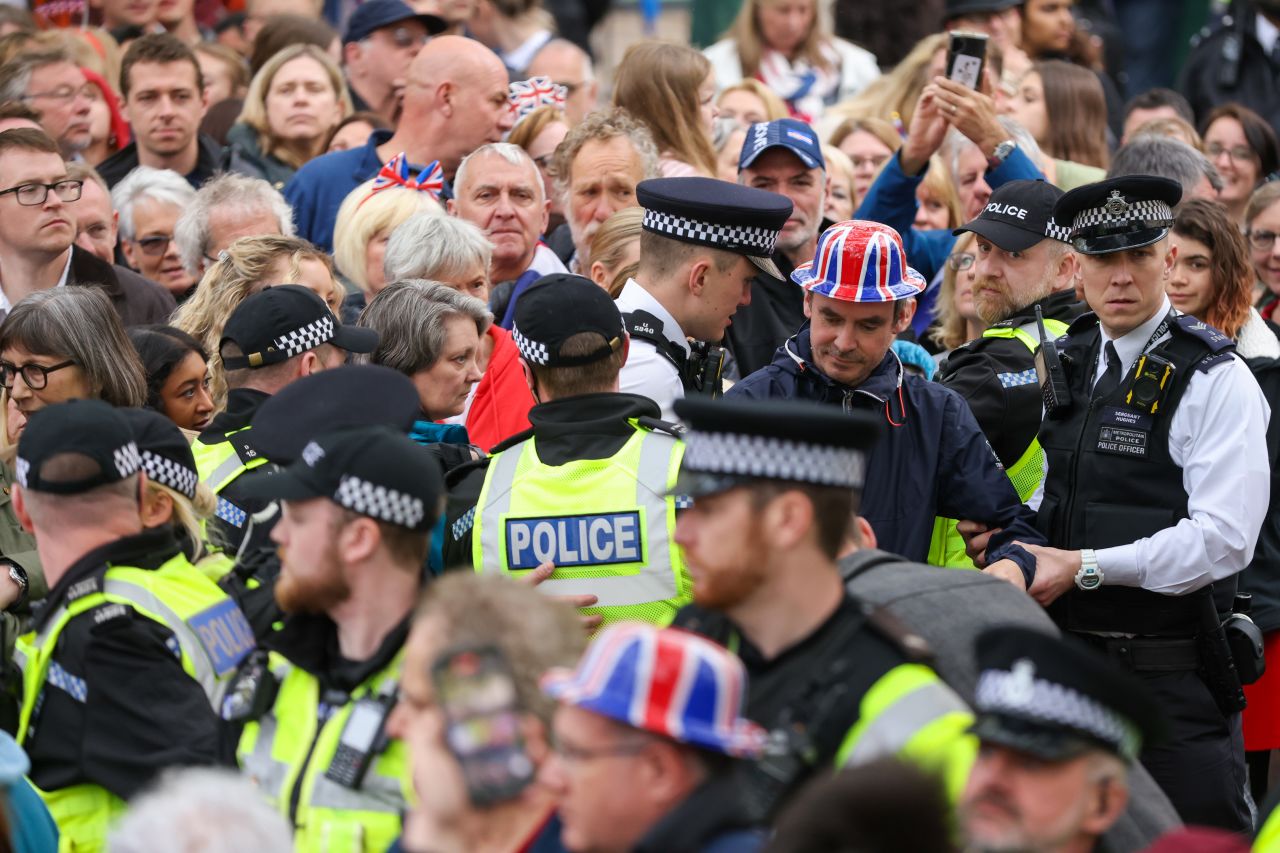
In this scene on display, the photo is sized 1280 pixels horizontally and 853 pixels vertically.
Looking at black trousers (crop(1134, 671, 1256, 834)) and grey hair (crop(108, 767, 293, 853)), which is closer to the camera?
grey hair (crop(108, 767, 293, 853))

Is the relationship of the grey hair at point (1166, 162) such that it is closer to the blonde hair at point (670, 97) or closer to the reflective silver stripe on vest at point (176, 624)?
the blonde hair at point (670, 97)

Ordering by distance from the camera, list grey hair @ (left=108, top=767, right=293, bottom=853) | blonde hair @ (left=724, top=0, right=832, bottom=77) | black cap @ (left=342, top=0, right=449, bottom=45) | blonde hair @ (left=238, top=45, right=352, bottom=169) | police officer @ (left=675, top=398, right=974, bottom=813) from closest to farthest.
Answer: grey hair @ (left=108, top=767, right=293, bottom=853), police officer @ (left=675, top=398, right=974, bottom=813), blonde hair @ (left=238, top=45, right=352, bottom=169), black cap @ (left=342, top=0, right=449, bottom=45), blonde hair @ (left=724, top=0, right=832, bottom=77)

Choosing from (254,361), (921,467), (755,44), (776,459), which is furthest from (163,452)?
(755,44)

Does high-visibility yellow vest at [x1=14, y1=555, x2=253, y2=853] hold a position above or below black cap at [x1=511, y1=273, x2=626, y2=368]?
below

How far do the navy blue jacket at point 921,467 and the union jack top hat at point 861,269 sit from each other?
0.26 m

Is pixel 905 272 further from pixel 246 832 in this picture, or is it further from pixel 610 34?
pixel 610 34

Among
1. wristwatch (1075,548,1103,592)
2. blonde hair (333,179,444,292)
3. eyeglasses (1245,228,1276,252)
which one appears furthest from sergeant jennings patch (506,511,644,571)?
eyeglasses (1245,228,1276,252)

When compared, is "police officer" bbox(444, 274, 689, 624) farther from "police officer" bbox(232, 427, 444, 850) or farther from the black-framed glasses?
the black-framed glasses

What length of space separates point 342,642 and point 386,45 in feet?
21.0

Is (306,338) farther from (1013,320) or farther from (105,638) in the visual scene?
(1013,320)

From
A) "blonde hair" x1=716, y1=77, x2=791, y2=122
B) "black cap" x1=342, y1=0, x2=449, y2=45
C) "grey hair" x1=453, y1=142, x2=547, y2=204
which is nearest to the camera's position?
"grey hair" x1=453, y1=142, x2=547, y2=204

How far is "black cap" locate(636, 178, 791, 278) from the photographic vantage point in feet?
19.2

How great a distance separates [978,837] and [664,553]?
183cm

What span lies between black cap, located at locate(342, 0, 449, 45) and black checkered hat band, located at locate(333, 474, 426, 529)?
6167 mm
